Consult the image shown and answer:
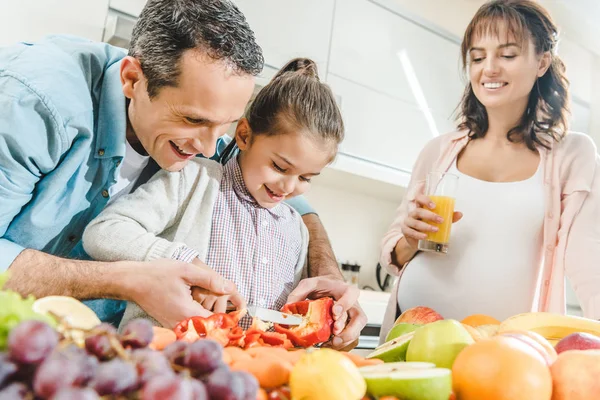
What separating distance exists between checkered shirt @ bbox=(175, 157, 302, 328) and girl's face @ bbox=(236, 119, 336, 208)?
0.19 ft

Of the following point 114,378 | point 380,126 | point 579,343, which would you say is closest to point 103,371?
point 114,378

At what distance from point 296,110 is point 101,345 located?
0.94 m


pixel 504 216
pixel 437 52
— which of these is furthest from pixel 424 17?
pixel 504 216

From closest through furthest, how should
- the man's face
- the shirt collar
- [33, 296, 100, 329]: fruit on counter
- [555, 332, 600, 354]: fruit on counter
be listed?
[33, 296, 100, 329]: fruit on counter, [555, 332, 600, 354]: fruit on counter, the man's face, the shirt collar

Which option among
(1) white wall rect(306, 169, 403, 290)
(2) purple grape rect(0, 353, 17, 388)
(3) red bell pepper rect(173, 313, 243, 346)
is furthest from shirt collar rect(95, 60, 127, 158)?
(1) white wall rect(306, 169, 403, 290)

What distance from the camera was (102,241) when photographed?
93 centimetres

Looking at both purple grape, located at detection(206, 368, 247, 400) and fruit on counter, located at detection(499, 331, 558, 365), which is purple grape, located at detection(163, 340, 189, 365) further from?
fruit on counter, located at detection(499, 331, 558, 365)

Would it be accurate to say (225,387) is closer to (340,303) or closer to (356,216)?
(340,303)

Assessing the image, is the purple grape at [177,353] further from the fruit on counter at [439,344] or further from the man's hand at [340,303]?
the man's hand at [340,303]

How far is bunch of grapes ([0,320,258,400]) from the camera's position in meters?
0.27

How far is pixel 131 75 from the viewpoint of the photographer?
3.43 feet

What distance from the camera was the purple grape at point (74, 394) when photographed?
25 cm

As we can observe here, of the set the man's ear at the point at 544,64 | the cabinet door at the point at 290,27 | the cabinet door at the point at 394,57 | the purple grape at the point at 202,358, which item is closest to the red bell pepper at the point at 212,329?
the purple grape at the point at 202,358

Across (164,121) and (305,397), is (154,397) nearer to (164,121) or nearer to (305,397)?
(305,397)
